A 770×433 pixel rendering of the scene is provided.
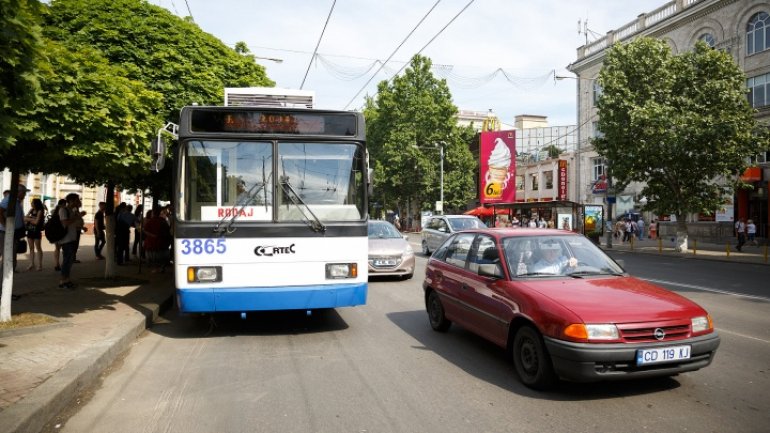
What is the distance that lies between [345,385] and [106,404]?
2.06 metres

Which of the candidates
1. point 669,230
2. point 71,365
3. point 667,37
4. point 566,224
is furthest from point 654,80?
point 71,365

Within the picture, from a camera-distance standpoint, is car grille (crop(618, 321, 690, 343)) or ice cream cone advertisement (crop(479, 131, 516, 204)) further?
ice cream cone advertisement (crop(479, 131, 516, 204))

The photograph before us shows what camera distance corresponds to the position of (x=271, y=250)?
7.20 meters

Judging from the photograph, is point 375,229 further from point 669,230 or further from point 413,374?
point 669,230

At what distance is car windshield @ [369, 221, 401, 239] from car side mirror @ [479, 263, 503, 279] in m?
8.61

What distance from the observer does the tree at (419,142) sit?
52094 millimetres

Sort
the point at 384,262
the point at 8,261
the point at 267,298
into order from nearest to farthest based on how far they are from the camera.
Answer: the point at 267,298
the point at 8,261
the point at 384,262

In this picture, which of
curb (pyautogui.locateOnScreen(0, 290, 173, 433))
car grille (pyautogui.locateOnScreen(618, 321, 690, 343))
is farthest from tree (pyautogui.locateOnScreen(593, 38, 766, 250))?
curb (pyautogui.locateOnScreen(0, 290, 173, 433))

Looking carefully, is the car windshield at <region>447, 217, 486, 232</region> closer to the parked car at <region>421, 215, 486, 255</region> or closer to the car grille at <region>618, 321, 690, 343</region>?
the parked car at <region>421, 215, 486, 255</region>

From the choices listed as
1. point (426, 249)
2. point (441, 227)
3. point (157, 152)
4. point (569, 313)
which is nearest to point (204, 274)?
point (157, 152)

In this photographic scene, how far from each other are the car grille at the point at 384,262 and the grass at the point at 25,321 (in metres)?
7.16

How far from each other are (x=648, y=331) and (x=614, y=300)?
401mm

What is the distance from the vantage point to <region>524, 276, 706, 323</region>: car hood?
15.4 ft

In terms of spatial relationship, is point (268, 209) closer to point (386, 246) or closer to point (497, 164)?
point (386, 246)
